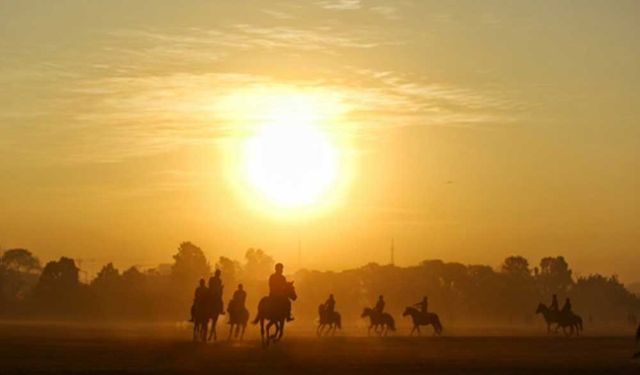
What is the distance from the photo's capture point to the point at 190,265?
19438 centimetres

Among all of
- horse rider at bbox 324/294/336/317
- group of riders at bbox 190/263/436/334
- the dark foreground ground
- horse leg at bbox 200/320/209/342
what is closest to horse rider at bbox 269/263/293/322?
group of riders at bbox 190/263/436/334

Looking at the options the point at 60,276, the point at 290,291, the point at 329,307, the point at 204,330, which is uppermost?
the point at 60,276

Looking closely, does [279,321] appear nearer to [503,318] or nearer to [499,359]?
[499,359]

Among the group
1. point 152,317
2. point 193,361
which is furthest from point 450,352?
point 152,317

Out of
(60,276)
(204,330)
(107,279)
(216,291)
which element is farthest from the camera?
(107,279)

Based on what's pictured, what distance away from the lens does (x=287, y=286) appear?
42125 mm

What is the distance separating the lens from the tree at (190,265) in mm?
187625

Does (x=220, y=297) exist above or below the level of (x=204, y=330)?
above

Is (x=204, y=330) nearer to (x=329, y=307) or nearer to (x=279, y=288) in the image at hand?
(x=279, y=288)

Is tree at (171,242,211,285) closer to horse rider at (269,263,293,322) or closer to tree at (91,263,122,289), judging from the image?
tree at (91,263,122,289)

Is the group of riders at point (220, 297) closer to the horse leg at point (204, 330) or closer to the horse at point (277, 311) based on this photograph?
the horse at point (277, 311)

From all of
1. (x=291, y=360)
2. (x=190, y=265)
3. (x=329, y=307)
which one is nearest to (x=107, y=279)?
(x=190, y=265)

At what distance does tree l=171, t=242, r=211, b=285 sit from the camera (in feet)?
616

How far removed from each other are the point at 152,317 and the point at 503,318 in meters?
62.5
